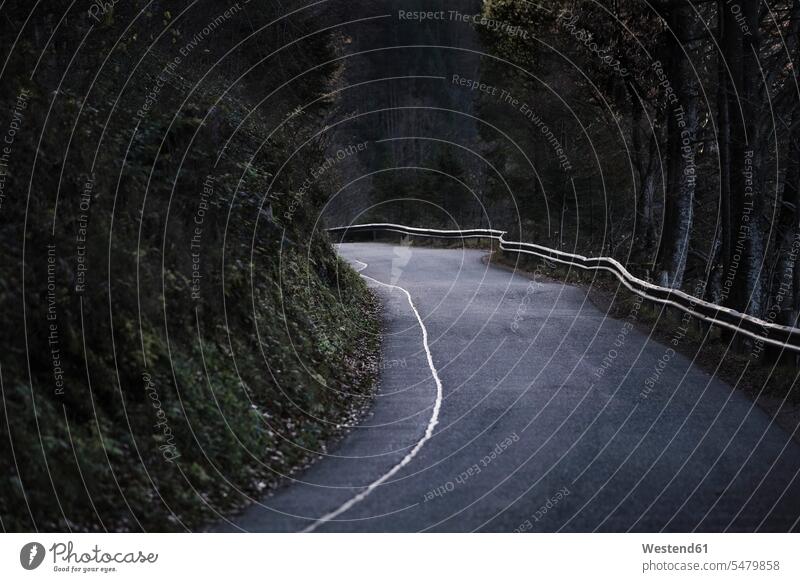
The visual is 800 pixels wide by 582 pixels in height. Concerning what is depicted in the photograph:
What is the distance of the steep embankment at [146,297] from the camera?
7605mm

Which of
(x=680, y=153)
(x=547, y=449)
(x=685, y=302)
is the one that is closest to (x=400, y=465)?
(x=547, y=449)

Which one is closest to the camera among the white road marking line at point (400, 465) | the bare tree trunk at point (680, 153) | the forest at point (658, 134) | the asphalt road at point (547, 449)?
the white road marking line at point (400, 465)

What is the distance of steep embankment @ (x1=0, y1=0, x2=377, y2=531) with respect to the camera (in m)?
7.61

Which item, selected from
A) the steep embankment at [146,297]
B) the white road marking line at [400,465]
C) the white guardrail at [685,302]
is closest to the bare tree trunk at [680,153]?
the white guardrail at [685,302]

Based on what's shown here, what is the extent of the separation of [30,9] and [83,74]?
1285 mm

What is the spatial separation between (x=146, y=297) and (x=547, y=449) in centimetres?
479

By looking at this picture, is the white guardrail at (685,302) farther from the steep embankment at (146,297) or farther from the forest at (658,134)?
the steep embankment at (146,297)

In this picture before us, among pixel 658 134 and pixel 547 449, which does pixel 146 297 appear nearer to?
pixel 547 449

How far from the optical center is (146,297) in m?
10.2

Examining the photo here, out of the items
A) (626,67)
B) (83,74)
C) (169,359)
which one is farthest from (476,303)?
(169,359)

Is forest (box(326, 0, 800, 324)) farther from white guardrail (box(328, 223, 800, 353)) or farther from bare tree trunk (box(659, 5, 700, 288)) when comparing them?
white guardrail (box(328, 223, 800, 353))

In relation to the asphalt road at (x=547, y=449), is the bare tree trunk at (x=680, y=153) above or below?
above

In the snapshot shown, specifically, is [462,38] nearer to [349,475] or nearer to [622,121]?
[622,121]

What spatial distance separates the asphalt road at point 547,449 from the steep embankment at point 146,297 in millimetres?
849
